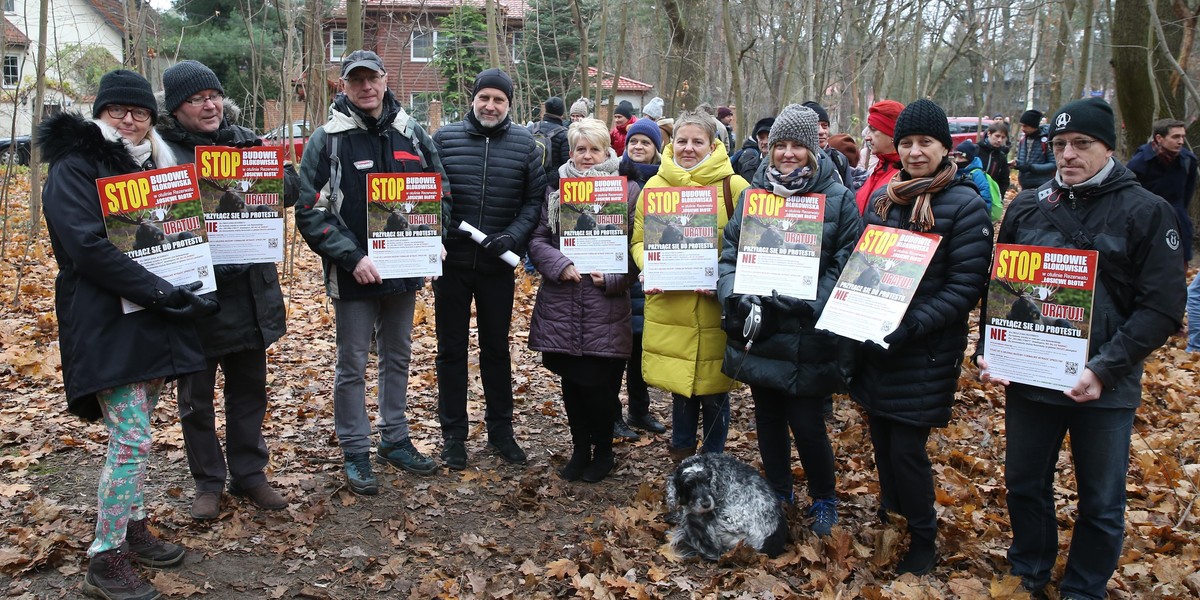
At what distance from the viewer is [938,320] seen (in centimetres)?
364

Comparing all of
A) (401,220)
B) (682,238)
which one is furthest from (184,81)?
(682,238)

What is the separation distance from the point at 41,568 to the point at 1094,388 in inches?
197

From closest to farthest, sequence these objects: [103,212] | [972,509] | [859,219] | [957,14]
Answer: [103,212], [859,219], [972,509], [957,14]


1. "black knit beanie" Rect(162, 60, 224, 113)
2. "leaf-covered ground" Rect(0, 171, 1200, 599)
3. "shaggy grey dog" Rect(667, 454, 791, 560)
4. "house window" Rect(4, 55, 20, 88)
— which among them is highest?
"house window" Rect(4, 55, 20, 88)

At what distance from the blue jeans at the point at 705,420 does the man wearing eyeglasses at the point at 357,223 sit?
186cm

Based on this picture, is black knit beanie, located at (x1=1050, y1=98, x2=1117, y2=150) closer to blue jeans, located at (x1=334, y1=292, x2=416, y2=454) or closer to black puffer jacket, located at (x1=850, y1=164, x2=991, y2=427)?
black puffer jacket, located at (x1=850, y1=164, x2=991, y2=427)

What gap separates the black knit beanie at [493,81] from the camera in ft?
16.6

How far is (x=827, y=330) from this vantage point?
393cm

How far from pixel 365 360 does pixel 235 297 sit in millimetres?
948

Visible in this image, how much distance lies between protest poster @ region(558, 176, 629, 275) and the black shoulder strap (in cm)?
237

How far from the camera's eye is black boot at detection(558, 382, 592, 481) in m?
5.18

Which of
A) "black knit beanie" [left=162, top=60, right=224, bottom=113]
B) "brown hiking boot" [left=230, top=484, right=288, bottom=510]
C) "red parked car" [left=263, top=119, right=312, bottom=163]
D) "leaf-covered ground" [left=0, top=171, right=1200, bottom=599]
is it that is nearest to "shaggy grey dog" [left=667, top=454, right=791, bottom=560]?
"leaf-covered ground" [left=0, top=171, right=1200, bottom=599]

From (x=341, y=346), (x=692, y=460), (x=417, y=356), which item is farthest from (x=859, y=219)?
(x=417, y=356)

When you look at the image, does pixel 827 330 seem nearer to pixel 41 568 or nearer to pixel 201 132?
pixel 201 132
